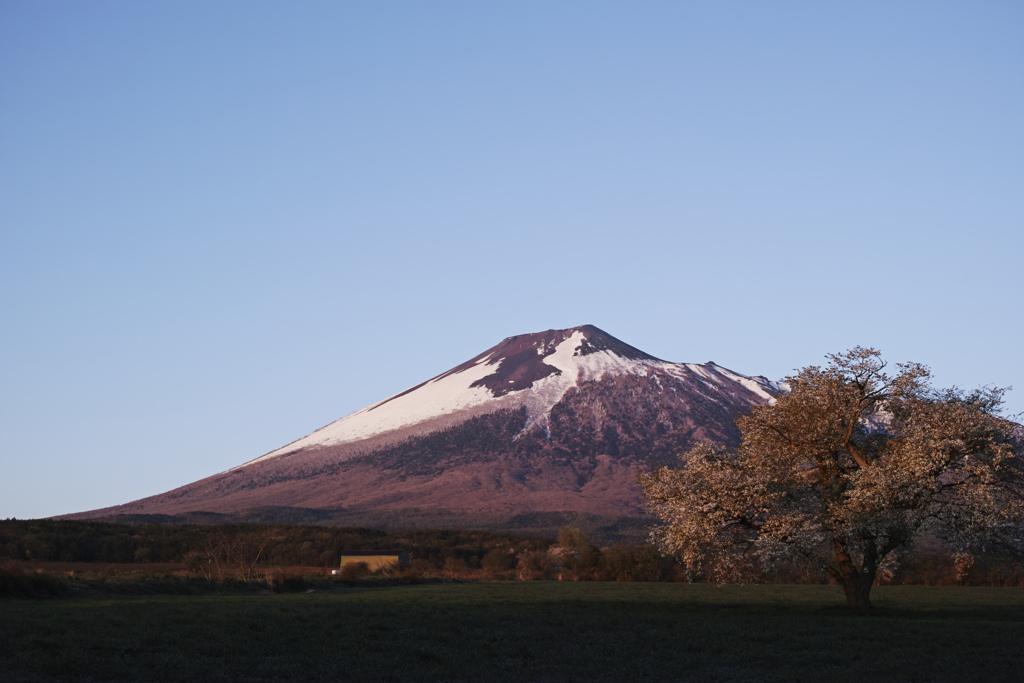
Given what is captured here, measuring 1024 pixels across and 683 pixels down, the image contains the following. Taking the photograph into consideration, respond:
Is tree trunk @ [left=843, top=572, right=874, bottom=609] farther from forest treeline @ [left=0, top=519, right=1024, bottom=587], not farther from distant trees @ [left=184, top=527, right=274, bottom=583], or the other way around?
distant trees @ [left=184, top=527, right=274, bottom=583]

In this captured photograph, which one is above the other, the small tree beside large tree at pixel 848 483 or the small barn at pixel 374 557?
the small tree beside large tree at pixel 848 483

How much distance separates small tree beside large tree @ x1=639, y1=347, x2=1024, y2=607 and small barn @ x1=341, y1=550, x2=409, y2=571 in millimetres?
47587

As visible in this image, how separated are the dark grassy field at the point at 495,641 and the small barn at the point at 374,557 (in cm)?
4118

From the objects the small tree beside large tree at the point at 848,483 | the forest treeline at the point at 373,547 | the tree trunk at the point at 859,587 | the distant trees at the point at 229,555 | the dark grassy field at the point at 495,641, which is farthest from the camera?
the forest treeline at the point at 373,547

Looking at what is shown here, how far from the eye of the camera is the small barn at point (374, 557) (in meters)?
78.6

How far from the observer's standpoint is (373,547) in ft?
318

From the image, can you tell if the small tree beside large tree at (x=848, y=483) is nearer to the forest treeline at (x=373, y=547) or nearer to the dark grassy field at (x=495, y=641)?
the dark grassy field at (x=495, y=641)

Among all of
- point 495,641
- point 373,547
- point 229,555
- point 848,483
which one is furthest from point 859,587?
point 373,547

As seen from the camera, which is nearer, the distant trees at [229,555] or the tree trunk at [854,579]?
the tree trunk at [854,579]

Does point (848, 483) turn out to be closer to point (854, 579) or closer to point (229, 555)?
point (854, 579)

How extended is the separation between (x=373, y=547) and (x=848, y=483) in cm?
7181

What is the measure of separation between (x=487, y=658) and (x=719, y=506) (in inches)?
469

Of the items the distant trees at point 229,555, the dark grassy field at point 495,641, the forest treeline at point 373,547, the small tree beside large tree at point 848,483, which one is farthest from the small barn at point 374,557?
the small tree beside large tree at point 848,483

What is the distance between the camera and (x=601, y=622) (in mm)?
30812
